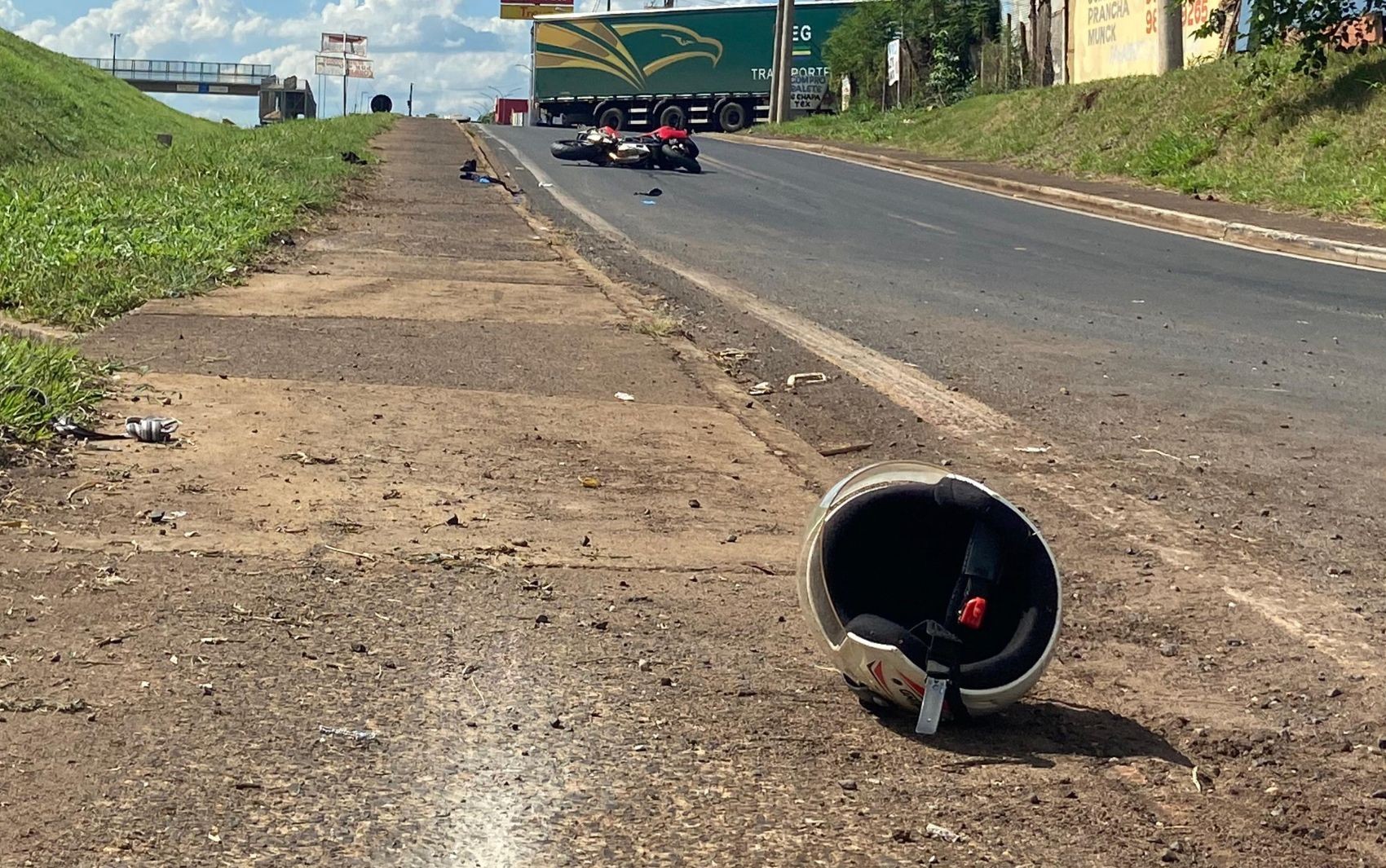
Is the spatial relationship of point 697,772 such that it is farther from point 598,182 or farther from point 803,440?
point 598,182

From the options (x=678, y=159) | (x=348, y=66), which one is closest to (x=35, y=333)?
(x=678, y=159)

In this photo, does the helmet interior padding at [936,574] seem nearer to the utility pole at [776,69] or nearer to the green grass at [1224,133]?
the green grass at [1224,133]

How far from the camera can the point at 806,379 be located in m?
8.27

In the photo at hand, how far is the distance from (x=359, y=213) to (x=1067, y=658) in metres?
13.6

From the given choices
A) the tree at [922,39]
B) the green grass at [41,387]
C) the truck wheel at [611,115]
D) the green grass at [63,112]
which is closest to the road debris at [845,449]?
the green grass at [41,387]

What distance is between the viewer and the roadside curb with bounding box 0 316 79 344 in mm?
7820

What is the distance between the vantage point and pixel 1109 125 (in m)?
27.3

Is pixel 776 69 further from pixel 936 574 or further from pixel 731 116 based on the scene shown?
pixel 936 574

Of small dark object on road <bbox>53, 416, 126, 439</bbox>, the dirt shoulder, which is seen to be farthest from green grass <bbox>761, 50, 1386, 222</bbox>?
small dark object on road <bbox>53, 416, 126, 439</bbox>

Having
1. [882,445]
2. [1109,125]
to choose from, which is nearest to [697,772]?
[882,445]

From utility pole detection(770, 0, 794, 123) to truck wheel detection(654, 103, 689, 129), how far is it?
531cm

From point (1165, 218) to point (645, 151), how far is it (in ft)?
31.4

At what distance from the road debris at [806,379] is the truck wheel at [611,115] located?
48874mm

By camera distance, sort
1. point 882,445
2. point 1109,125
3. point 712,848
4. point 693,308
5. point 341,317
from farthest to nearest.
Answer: point 1109,125 → point 693,308 → point 341,317 → point 882,445 → point 712,848
